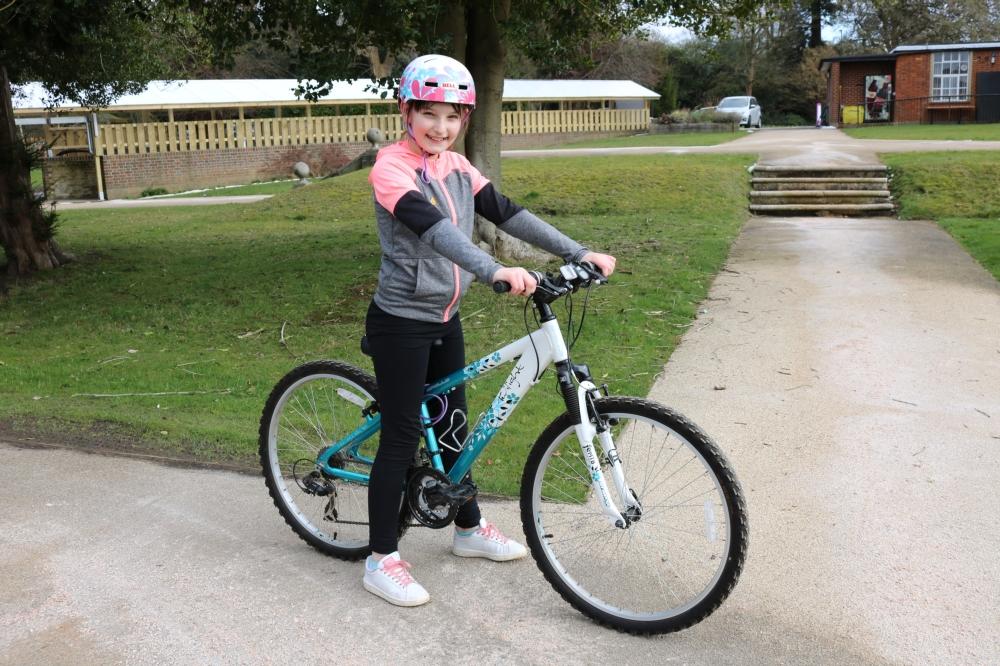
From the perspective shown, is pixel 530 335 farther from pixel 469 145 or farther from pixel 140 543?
pixel 469 145

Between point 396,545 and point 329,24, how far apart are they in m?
7.33

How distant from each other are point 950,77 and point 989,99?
7.15ft

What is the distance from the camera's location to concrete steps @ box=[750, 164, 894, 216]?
16719mm

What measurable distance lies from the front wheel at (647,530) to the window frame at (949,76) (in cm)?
4349

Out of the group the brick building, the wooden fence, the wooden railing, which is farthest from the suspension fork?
the brick building

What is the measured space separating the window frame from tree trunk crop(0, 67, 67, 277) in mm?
39152

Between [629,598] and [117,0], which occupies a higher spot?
[117,0]

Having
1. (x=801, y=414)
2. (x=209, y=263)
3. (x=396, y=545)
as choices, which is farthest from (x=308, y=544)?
(x=209, y=263)

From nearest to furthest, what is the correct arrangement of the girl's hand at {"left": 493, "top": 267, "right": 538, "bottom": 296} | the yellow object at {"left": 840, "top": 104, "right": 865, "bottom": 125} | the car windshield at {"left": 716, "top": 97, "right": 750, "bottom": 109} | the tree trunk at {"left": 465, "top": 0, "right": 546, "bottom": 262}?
1. the girl's hand at {"left": 493, "top": 267, "right": 538, "bottom": 296}
2. the tree trunk at {"left": 465, "top": 0, "right": 546, "bottom": 262}
3. the yellow object at {"left": 840, "top": 104, "right": 865, "bottom": 125}
4. the car windshield at {"left": 716, "top": 97, "right": 750, "bottom": 109}

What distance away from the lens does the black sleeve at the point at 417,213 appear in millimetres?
3574

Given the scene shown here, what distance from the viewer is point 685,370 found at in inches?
289

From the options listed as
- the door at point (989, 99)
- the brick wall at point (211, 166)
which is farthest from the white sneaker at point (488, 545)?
the door at point (989, 99)

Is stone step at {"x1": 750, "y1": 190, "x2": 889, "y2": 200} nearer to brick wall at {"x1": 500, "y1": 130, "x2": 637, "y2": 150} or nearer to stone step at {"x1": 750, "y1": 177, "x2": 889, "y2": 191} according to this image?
stone step at {"x1": 750, "y1": 177, "x2": 889, "y2": 191}

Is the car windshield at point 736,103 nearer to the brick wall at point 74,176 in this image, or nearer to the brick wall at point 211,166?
the brick wall at point 211,166
